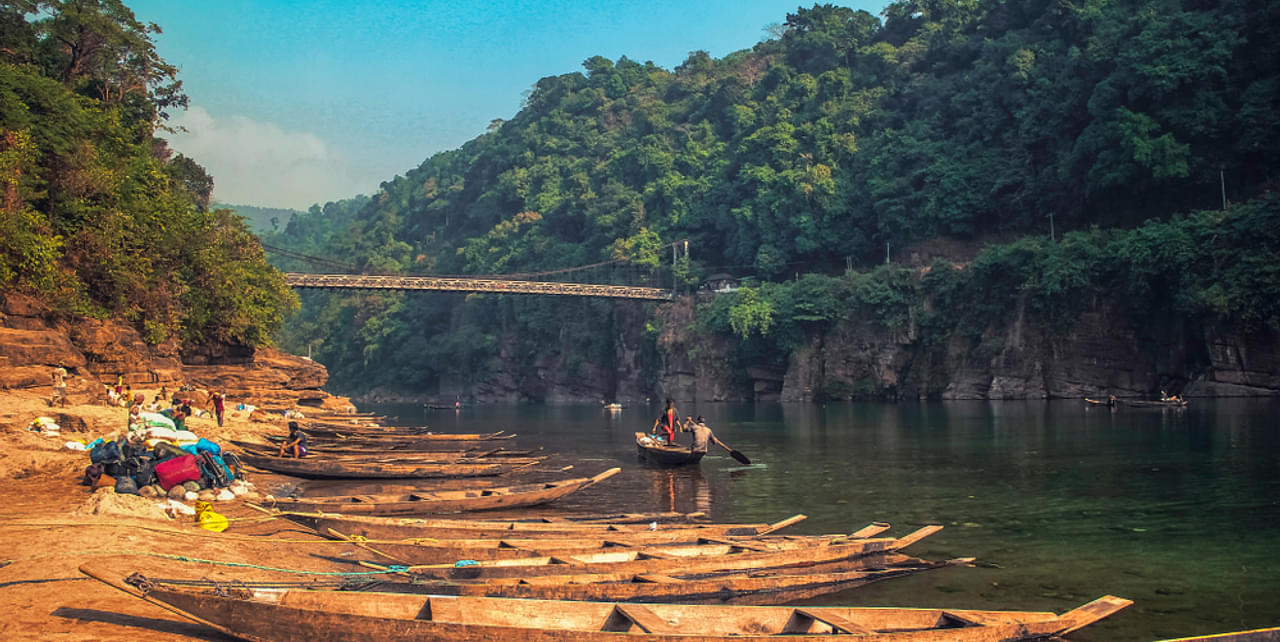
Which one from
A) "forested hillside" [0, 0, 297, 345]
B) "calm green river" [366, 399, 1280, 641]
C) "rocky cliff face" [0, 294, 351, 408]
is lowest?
"calm green river" [366, 399, 1280, 641]

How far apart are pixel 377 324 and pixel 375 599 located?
98263 millimetres

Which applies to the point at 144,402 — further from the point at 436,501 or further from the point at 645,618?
the point at 645,618

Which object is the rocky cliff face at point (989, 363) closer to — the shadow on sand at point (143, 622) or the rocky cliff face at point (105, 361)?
the rocky cliff face at point (105, 361)

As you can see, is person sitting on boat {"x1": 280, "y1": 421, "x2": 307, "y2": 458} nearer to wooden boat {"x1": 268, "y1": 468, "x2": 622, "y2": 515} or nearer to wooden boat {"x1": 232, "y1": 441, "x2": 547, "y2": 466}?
Answer: wooden boat {"x1": 232, "y1": 441, "x2": 547, "y2": 466}

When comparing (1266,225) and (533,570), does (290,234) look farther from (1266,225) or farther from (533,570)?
(533,570)

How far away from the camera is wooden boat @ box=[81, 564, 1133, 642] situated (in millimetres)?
6250

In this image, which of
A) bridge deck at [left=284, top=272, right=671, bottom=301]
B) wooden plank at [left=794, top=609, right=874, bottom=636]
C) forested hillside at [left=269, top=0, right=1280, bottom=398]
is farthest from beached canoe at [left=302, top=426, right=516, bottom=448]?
bridge deck at [left=284, top=272, right=671, bottom=301]

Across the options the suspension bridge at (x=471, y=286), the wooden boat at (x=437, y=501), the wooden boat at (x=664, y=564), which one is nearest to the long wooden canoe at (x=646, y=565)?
the wooden boat at (x=664, y=564)

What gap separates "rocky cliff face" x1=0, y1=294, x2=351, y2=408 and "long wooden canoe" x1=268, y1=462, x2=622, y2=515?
38.4 feet

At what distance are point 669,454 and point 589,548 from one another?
1364cm

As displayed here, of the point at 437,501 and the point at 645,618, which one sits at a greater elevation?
the point at 645,618

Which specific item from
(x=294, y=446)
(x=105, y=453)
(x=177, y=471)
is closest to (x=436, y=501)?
(x=177, y=471)

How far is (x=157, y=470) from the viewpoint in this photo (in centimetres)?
1334

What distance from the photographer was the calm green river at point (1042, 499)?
33.7 ft
